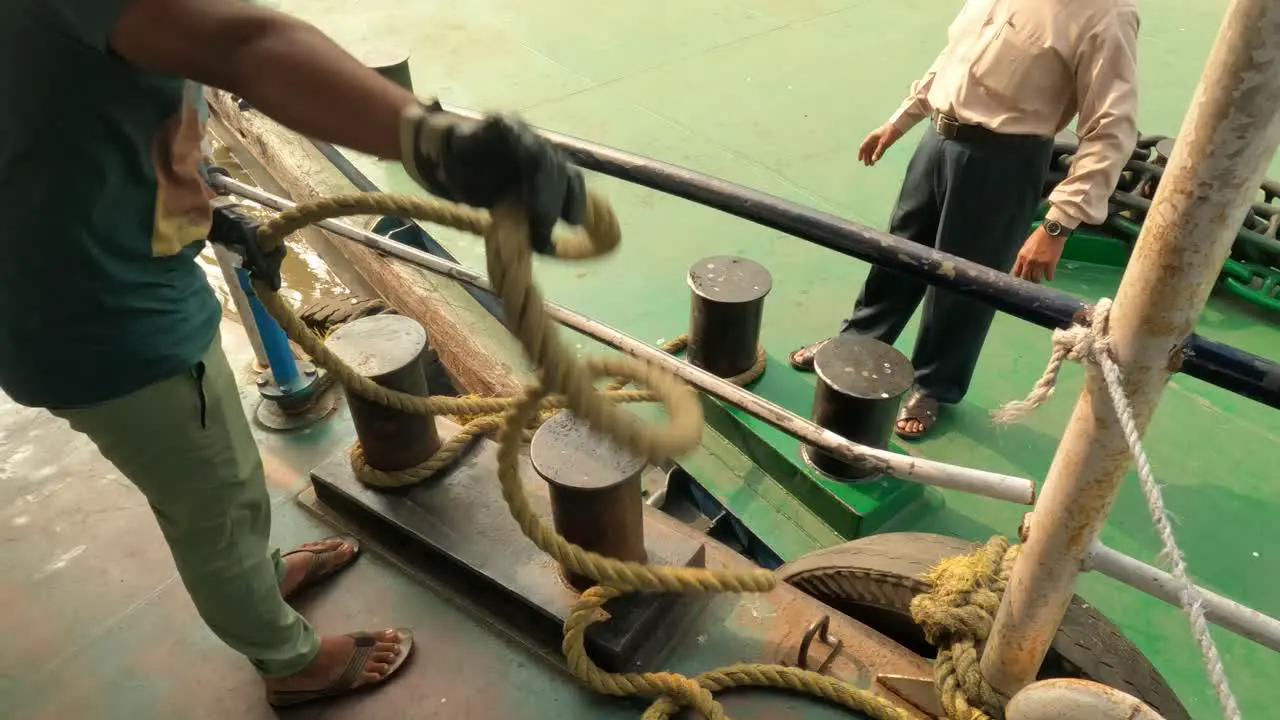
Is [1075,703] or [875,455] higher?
[875,455]

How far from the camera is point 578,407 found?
94 centimetres

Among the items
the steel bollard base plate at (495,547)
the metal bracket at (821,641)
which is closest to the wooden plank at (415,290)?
the steel bollard base plate at (495,547)

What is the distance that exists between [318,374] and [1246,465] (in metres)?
2.89

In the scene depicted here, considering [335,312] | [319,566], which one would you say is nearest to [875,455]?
[319,566]

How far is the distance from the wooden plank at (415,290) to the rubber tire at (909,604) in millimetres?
981

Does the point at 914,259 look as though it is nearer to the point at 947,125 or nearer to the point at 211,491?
the point at 211,491

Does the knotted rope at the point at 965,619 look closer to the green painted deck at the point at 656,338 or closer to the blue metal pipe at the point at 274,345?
the green painted deck at the point at 656,338

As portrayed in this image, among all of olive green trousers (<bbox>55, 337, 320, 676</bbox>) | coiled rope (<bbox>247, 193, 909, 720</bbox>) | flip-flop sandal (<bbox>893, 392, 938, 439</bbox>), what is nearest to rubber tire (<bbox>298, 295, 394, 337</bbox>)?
coiled rope (<bbox>247, 193, 909, 720</bbox>)

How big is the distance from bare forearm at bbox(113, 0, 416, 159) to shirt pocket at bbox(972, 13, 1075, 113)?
1.88 meters

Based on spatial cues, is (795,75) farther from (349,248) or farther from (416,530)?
(416,530)

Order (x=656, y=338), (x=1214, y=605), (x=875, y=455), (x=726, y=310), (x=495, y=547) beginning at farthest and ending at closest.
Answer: (x=656, y=338), (x=726, y=310), (x=495, y=547), (x=875, y=455), (x=1214, y=605)

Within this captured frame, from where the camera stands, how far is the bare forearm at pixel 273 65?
92 cm

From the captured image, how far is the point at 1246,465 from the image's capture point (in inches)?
107

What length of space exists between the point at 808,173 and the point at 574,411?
11.2 ft
